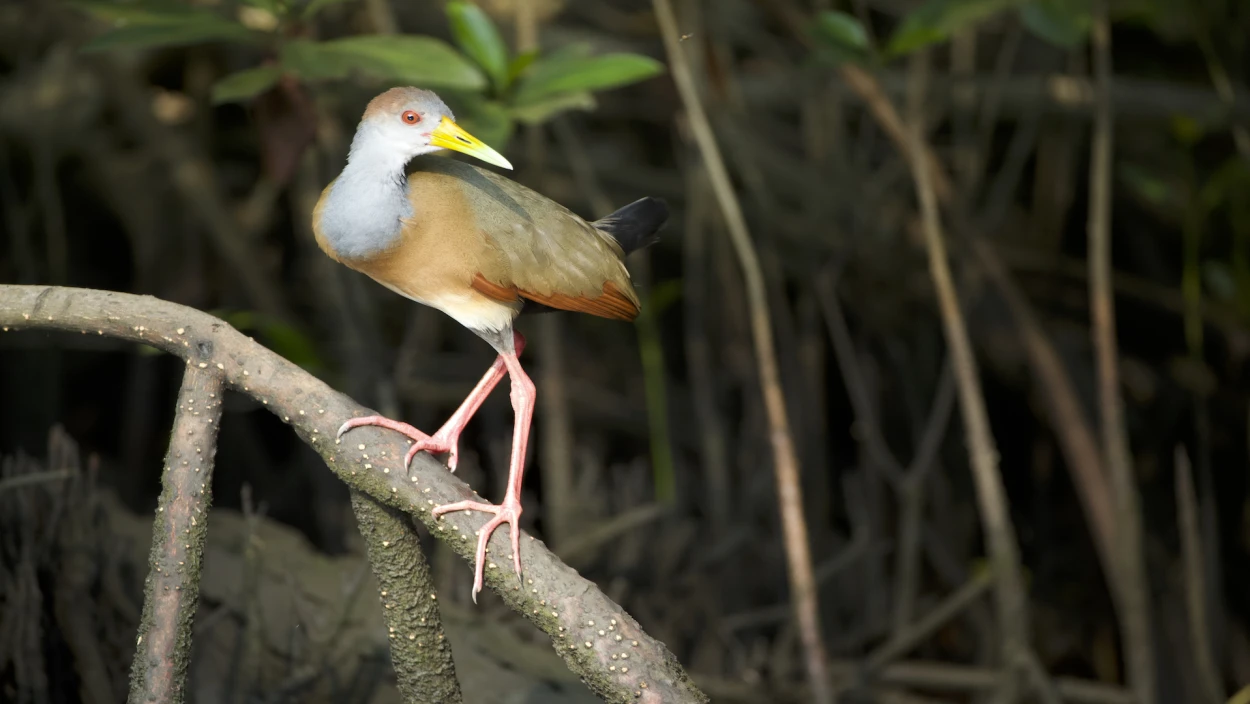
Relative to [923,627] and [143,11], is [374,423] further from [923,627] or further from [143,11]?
[923,627]

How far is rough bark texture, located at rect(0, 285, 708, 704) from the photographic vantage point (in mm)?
1413

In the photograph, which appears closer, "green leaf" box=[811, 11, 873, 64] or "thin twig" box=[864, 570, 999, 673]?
"green leaf" box=[811, 11, 873, 64]

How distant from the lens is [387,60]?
1.75m

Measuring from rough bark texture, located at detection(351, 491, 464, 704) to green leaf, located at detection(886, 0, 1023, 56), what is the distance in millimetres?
1140

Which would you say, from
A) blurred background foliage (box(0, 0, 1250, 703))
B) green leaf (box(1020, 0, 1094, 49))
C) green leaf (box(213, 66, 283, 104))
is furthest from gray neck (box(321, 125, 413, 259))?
green leaf (box(1020, 0, 1094, 49))

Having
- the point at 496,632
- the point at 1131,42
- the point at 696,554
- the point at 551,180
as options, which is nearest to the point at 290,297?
the point at 551,180

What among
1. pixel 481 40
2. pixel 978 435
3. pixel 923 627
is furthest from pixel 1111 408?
pixel 481 40

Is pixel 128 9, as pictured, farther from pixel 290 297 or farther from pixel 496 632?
pixel 290 297

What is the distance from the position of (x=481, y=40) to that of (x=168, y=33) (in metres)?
0.43

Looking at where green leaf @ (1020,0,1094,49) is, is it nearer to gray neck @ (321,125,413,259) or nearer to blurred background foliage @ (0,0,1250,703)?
blurred background foliage @ (0,0,1250,703)

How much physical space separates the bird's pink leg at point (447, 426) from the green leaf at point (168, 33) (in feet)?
1.93

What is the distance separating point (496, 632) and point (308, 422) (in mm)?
1129

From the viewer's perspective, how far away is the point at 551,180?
13.2 ft

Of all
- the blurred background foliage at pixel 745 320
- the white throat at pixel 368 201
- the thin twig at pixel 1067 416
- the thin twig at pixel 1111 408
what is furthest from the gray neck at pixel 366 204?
the thin twig at pixel 1067 416
